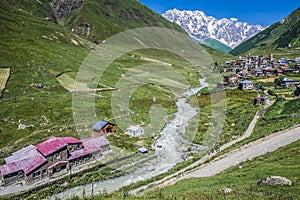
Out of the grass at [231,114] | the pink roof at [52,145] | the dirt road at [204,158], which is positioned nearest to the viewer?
the dirt road at [204,158]

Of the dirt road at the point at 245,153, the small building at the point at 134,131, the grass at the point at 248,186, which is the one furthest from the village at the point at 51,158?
the dirt road at the point at 245,153

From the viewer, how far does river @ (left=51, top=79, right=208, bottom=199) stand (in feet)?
153

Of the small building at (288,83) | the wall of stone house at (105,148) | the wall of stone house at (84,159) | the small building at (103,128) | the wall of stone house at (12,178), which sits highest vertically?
the small building at (288,83)

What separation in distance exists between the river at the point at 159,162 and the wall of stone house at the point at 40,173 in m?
6.14

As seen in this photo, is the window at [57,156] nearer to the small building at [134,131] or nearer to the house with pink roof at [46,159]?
the house with pink roof at [46,159]

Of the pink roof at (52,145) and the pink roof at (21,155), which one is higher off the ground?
the pink roof at (52,145)

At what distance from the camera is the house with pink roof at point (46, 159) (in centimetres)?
4681

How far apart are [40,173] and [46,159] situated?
2651mm

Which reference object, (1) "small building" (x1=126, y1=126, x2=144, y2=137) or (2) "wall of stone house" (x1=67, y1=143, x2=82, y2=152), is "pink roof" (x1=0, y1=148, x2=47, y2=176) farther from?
(1) "small building" (x1=126, y1=126, x2=144, y2=137)

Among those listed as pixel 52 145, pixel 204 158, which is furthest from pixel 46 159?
pixel 204 158

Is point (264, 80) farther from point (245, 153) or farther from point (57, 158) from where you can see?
point (57, 158)

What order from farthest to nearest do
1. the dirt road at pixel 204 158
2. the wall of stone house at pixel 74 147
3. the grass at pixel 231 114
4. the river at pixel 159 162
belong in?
the grass at pixel 231 114, the wall of stone house at pixel 74 147, the river at pixel 159 162, the dirt road at pixel 204 158

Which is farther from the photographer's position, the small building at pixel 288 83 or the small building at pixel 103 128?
the small building at pixel 288 83

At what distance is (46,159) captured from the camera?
49.6 m
